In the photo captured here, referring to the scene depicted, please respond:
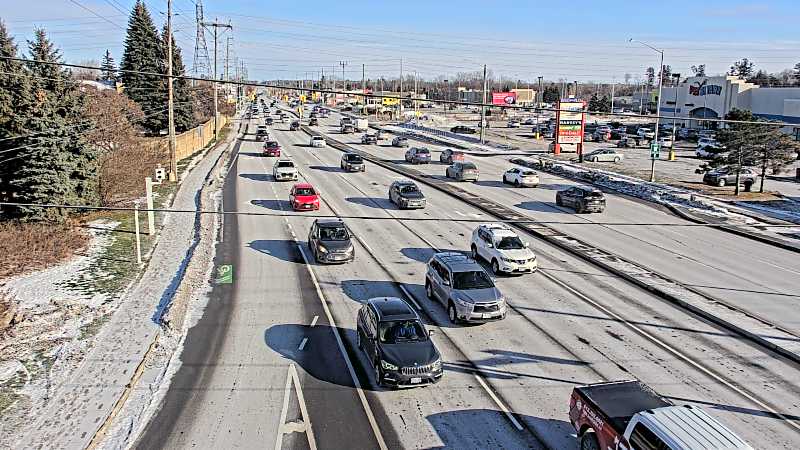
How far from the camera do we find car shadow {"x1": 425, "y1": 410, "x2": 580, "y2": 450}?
12.6 metres

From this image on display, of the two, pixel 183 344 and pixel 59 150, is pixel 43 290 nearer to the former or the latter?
pixel 183 344

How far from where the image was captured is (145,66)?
7831 cm

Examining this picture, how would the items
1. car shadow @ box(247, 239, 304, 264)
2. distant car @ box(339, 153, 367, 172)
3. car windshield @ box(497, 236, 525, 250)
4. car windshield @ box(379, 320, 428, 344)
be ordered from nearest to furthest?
car windshield @ box(379, 320, 428, 344) → car windshield @ box(497, 236, 525, 250) → car shadow @ box(247, 239, 304, 264) → distant car @ box(339, 153, 367, 172)

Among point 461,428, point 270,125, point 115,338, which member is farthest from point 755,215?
point 270,125

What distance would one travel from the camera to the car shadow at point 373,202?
127 ft

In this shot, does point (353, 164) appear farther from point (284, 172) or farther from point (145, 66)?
point (145, 66)

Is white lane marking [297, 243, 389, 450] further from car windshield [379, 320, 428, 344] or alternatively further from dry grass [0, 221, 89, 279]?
dry grass [0, 221, 89, 279]

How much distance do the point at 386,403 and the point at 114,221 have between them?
24992 millimetres

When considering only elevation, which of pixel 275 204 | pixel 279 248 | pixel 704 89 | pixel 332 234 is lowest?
pixel 279 248

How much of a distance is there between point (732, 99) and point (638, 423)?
10214 centimetres

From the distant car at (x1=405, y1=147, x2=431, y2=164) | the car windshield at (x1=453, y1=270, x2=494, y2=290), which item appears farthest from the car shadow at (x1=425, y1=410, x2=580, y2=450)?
the distant car at (x1=405, y1=147, x2=431, y2=164)

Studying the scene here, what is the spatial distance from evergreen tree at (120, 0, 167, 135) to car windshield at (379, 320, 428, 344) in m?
57.5

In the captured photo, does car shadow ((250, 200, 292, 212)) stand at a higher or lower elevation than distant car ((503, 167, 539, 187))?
lower

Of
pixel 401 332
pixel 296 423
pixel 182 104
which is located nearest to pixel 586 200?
pixel 401 332
